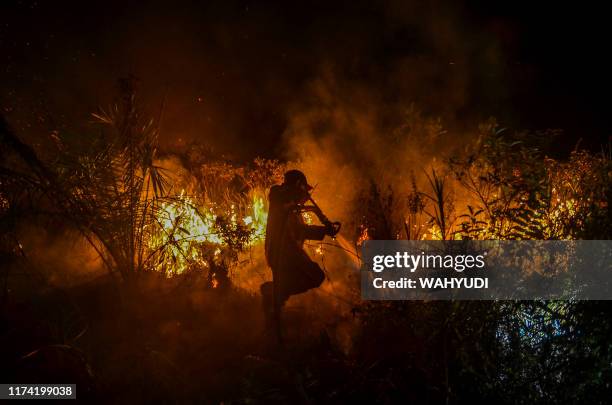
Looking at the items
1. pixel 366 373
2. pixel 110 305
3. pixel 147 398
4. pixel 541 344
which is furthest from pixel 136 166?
pixel 541 344

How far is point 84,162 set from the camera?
241 inches

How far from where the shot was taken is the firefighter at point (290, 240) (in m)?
5.42

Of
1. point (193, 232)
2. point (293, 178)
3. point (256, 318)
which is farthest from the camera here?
point (193, 232)

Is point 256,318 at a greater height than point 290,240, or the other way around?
point 290,240

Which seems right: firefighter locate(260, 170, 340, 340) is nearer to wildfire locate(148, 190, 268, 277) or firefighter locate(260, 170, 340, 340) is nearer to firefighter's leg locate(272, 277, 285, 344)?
firefighter's leg locate(272, 277, 285, 344)

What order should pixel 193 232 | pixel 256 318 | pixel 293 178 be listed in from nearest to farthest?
→ pixel 293 178 → pixel 256 318 → pixel 193 232

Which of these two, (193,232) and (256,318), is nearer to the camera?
(256,318)

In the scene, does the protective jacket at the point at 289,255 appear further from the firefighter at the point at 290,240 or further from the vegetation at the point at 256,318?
the vegetation at the point at 256,318

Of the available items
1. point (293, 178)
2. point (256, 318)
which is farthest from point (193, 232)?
point (293, 178)

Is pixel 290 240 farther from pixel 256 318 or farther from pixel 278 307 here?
pixel 256 318

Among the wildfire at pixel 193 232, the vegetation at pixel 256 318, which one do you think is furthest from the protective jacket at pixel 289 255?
the wildfire at pixel 193 232

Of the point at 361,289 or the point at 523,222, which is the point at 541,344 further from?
the point at 361,289

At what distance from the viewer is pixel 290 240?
5.50 meters

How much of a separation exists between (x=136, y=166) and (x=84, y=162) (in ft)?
2.16
